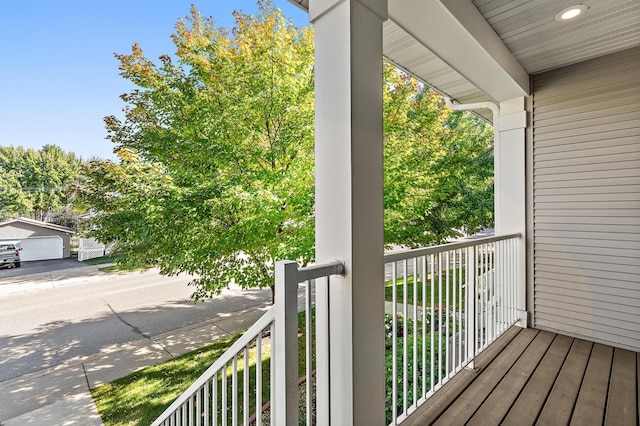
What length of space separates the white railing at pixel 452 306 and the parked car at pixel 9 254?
1567 cm

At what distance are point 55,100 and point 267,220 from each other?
840 cm

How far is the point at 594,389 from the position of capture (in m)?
1.80

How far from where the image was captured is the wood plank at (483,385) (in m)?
1.54

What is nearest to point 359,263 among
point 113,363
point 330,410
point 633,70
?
point 330,410

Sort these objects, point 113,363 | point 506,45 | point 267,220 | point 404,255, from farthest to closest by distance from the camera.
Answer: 1. point 113,363
2. point 267,220
3. point 506,45
4. point 404,255

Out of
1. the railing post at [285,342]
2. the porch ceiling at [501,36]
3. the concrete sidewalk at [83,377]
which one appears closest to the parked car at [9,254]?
the concrete sidewalk at [83,377]

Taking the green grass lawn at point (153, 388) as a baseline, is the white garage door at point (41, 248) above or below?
above

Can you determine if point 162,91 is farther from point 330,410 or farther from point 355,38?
point 330,410

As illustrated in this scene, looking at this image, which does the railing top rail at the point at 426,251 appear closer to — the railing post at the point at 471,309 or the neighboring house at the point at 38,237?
the railing post at the point at 471,309

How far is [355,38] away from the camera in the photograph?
106 cm

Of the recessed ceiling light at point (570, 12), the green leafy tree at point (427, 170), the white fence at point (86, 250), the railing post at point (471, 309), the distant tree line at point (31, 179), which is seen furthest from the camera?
the white fence at point (86, 250)

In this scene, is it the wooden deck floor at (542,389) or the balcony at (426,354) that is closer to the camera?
the balcony at (426,354)

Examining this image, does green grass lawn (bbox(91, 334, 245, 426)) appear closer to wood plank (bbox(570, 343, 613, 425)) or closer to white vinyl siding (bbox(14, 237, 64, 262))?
wood plank (bbox(570, 343, 613, 425))

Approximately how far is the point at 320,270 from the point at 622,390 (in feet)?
7.26
